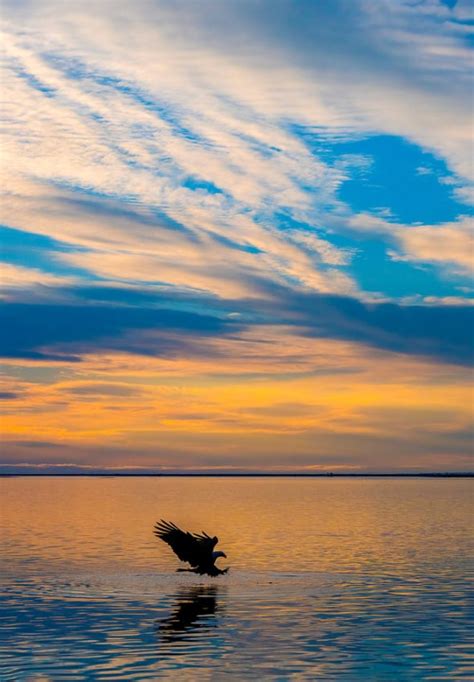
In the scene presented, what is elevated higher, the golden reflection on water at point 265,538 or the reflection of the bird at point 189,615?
the golden reflection on water at point 265,538

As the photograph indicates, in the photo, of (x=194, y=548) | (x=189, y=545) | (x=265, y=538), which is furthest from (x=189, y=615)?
(x=265, y=538)

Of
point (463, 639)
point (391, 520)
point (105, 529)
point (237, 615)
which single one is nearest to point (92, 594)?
point (237, 615)

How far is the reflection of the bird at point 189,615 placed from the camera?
115 ft

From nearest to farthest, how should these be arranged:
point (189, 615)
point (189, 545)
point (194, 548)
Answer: point (189, 615)
point (189, 545)
point (194, 548)

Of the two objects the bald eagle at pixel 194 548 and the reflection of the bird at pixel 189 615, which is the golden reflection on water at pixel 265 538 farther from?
the reflection of the bird at pixel 189 615

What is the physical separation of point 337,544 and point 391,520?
107 feet

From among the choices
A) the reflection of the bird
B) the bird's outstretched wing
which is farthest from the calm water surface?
the bird's outstretched wing

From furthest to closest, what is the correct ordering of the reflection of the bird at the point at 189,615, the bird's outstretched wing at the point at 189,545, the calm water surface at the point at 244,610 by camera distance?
the bird's outstretched wing at the point at 189,545, the reflection of the bird at the point at 189,615, the calm water surface at the point at 244,610

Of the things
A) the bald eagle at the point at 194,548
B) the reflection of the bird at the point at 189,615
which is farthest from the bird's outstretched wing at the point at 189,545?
the reflection of the bird at the point at 189,615

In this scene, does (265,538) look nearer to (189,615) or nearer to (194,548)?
(194,548)

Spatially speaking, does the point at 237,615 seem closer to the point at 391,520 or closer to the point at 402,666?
the point at 402,666

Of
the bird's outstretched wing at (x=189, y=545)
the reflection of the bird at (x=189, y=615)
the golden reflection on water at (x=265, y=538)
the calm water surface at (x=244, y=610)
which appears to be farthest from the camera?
the golden reflection on water at (x=265, y=538)

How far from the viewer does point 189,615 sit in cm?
3894

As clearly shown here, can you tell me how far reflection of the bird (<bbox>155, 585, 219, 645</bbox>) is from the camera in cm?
3512
